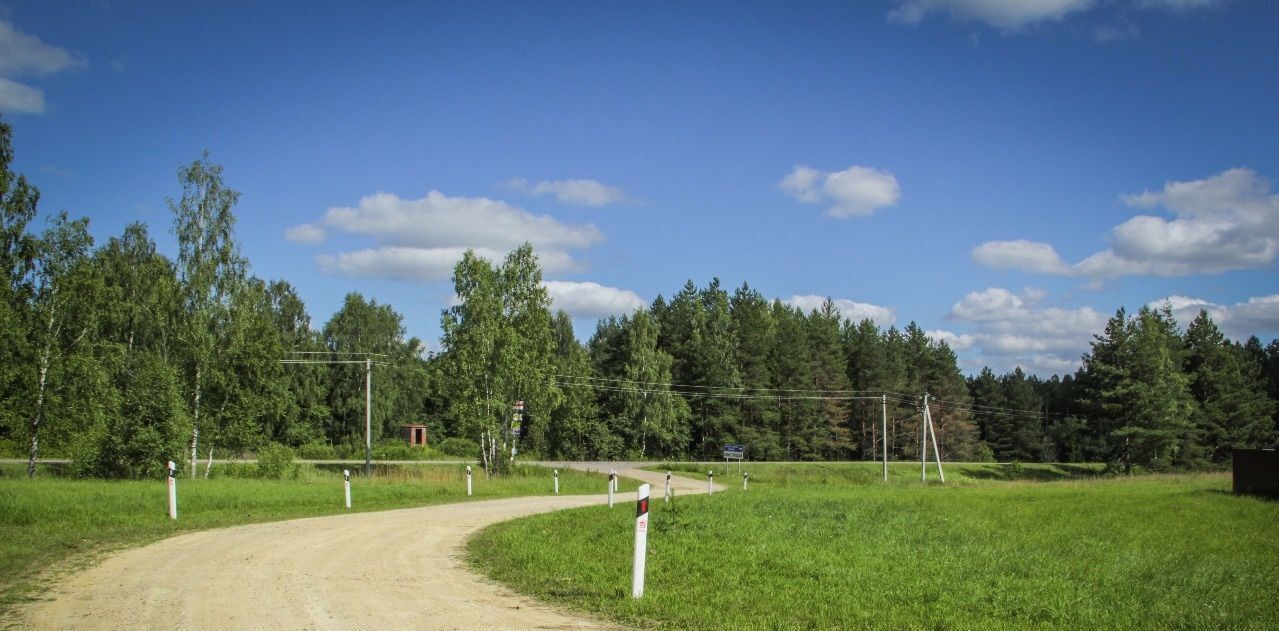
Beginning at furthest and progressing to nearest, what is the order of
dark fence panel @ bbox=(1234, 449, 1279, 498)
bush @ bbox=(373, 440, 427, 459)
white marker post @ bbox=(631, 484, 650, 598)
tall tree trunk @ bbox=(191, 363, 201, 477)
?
bush @ bbox=(373, 440, 427, 459)
tall tree trunk @ bbox=(191, 363, 201, 477)
dark fence panel @ bbox=(1234, 449, 1279, 498)
white marker post @ bbox=(631, 484, 650, 598)

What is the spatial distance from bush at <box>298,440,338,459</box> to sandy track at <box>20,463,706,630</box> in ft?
178

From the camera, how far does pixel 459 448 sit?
72.5 m

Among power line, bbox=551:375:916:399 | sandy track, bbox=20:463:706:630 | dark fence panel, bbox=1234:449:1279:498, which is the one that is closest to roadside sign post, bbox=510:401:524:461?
power line, bbox=551:375:916:399

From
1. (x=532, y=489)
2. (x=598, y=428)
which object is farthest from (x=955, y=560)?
(x=598, y=428)

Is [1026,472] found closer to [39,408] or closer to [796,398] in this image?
[796,398]

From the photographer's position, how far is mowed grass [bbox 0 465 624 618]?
463 inches

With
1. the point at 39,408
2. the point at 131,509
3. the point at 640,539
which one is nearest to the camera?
the point at 640,539

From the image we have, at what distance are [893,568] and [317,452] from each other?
6343cm

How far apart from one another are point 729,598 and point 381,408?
2719 inches

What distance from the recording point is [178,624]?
773 centimetres

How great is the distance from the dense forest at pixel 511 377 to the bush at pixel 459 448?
10.6 inches

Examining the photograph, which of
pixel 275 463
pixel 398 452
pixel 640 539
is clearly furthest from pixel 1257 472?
pixel 398 452

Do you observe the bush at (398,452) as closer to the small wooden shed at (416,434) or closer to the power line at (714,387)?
the small wooden shed at (416,434)

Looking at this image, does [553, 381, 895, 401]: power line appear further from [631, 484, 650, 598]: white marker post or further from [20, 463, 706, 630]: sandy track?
[631, 484, 650, 598]: white marker post
